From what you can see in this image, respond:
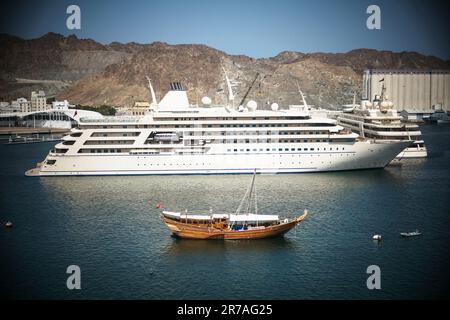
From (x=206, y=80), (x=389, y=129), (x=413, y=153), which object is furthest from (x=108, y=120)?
(x=206, y=80)

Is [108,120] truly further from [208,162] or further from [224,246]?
[224,246]

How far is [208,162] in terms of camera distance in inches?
1714

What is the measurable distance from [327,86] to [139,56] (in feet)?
198

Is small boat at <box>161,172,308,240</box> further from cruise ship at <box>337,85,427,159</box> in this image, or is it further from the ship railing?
cruise ship at <box>337,85,427,159</box>

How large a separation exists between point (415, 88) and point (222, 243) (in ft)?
385

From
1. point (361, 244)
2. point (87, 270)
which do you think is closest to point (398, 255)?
point (361, 244)

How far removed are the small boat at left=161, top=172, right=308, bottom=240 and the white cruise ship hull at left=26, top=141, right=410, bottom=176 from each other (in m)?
16.2

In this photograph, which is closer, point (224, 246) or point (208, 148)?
point (224, 246)

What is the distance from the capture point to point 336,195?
117ft

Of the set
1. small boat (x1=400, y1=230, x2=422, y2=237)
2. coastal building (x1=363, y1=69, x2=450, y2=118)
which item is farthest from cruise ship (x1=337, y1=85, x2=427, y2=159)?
coastal building (x1=363, y1=69, x2=450, y2=118)

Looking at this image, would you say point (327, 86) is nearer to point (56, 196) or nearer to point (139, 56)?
point (139, 56)

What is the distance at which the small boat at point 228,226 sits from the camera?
2662 centimetres

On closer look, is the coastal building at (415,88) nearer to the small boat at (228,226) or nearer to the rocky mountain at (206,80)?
the rocky mountain at (206,80)
